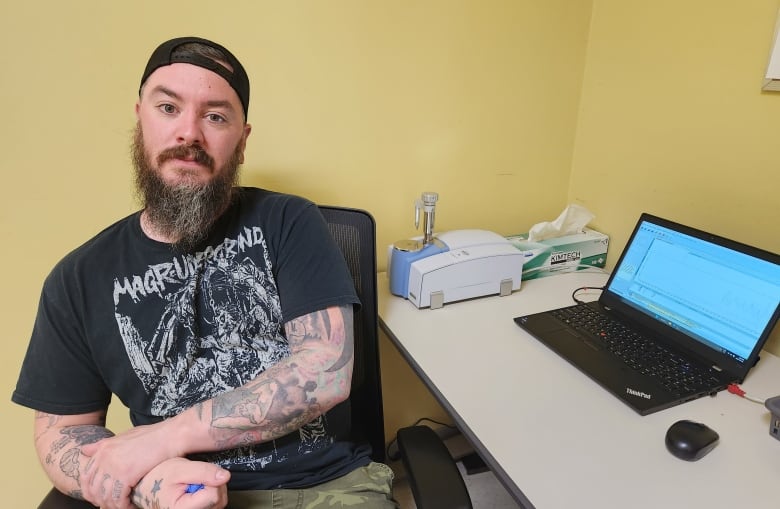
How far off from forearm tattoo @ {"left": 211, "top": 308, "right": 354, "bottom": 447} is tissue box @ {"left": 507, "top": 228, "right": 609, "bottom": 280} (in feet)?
2.47

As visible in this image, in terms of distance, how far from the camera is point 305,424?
1000 mm

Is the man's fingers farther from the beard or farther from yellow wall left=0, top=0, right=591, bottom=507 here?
yellow wall left=0, top=0, right=591, bottom=507

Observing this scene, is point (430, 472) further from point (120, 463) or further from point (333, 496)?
point (120, 463)

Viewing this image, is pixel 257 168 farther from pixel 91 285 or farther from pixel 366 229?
pixel 91 285

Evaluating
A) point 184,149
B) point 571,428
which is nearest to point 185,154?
point 184,149

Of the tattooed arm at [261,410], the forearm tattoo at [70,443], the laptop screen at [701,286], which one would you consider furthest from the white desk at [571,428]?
the forearm tattoo at [70,443]

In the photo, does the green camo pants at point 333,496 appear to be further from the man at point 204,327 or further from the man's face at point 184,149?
the man's face at point 184,149

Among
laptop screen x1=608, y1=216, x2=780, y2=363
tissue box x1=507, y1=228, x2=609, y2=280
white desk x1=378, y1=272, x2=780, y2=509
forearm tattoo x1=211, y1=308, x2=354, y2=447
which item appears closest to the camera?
white desk x1=378, y1=272, x2=780, y2=509

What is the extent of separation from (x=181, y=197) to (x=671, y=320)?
1.15 meters

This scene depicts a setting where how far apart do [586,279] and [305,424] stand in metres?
1.03

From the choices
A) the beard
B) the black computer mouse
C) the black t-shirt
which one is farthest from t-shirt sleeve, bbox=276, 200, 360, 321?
the black computer mouse

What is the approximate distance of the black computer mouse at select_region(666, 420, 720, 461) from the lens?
31.4 inches

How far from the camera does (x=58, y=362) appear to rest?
92cm

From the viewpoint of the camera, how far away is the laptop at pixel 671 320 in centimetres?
97
